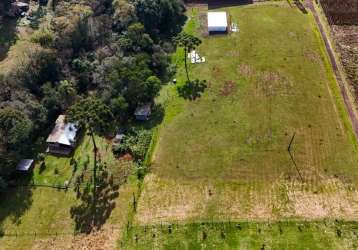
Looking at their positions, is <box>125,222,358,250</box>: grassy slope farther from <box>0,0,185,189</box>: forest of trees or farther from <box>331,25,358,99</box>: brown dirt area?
<box>331,25,358,99</box>: brown dirt area

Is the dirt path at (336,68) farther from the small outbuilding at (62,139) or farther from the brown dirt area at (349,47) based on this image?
the small outbuilding at (62,139)

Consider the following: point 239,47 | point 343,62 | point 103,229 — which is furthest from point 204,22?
point 103,229

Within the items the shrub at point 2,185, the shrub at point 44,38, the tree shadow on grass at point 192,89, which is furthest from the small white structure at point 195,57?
the shrub at point 2,185

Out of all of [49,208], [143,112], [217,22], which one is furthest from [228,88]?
[49,208]

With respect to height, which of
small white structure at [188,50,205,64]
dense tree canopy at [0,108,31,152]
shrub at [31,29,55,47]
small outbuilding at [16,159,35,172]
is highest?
shrub at [31,29,55,47]

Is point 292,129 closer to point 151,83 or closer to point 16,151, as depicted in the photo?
point 151,83

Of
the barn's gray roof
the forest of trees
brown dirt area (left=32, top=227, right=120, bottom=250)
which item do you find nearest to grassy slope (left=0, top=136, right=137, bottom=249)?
brown dirt area (left=32, top=227, right=120, bottom=250)
